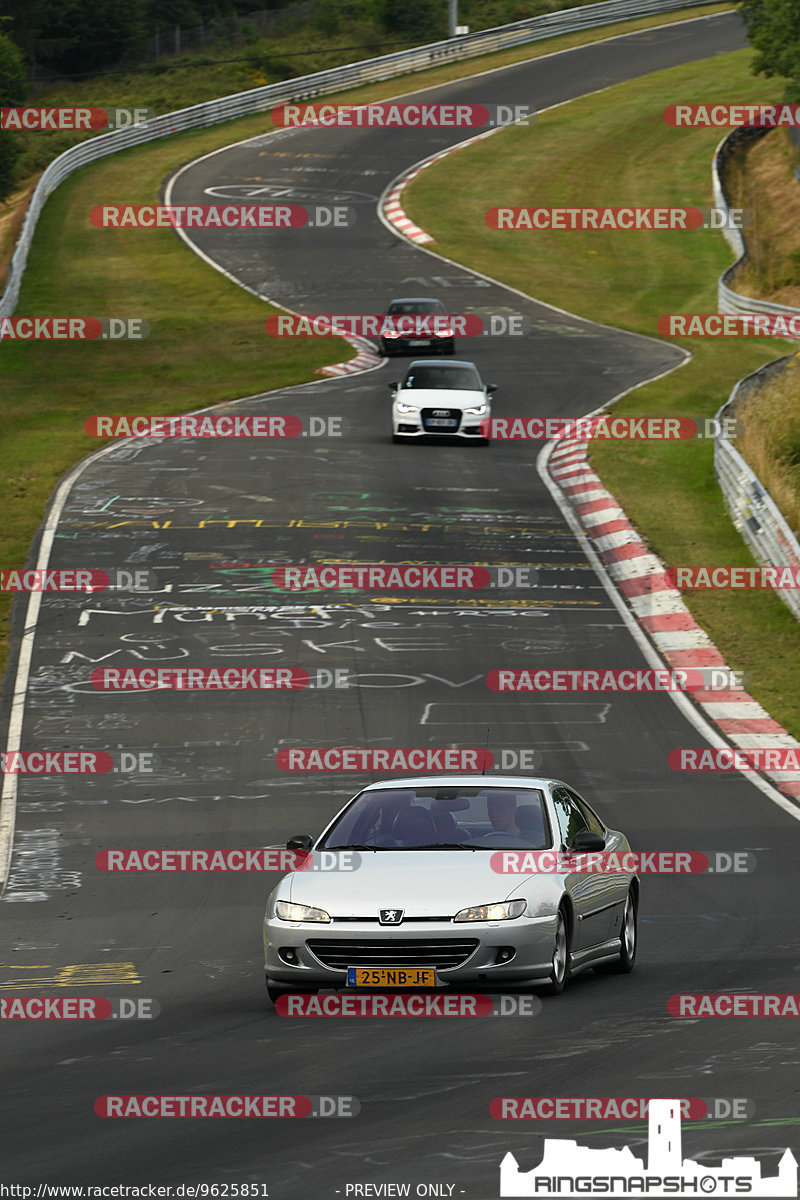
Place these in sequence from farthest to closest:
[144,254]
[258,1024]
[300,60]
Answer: [300,60] → [144,254] → [258,1024]

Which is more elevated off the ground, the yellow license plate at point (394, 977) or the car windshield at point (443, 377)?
the yellow license plate at point (394, 977)

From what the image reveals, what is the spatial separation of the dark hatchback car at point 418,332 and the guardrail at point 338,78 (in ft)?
59.0

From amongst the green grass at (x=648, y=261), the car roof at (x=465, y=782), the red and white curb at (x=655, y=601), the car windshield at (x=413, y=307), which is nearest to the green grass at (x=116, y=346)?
the car windshield at (x=413, y=307)

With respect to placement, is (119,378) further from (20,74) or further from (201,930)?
(20,74)

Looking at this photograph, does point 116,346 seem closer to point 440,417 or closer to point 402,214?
point 440,417

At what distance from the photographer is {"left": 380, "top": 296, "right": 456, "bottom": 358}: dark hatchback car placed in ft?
146

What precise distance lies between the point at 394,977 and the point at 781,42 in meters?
56.6

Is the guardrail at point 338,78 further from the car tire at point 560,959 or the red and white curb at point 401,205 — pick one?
the car tire at point 560,959

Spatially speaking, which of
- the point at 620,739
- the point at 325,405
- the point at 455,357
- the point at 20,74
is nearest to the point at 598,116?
the point at 20,74

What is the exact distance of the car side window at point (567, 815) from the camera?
11078mm

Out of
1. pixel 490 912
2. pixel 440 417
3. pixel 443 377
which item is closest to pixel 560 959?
pixel 490 912

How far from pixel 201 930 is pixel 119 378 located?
31.6 meters

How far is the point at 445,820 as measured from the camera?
35.9 ft

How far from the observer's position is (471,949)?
974cm
